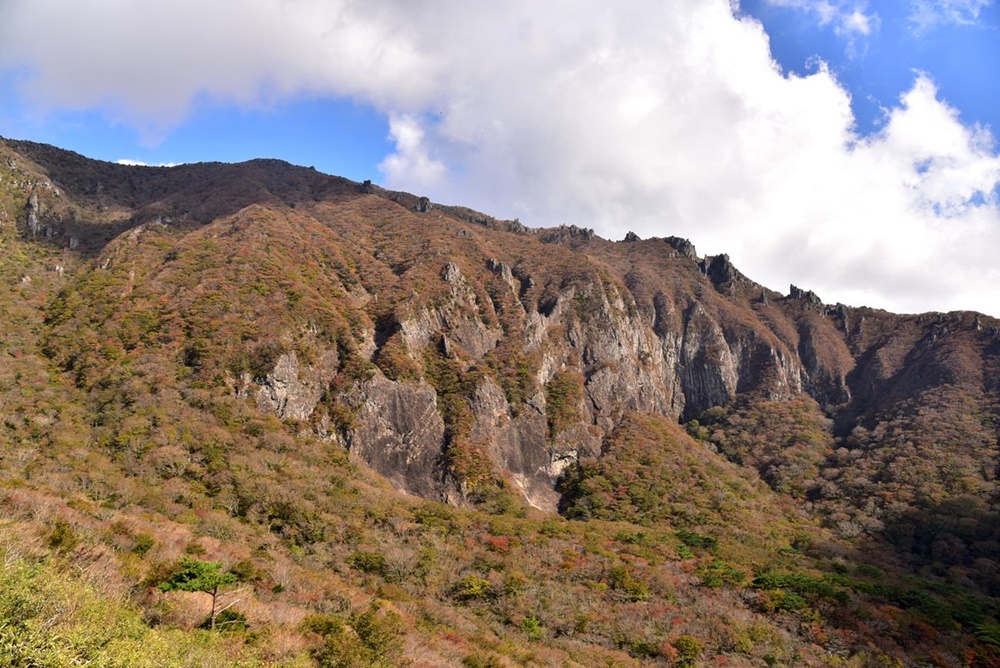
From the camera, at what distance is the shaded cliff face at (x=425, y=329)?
68375 millimetres

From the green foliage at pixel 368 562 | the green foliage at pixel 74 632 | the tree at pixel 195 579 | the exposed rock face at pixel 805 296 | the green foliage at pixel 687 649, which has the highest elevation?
the exposed rock face at pixel 805 296

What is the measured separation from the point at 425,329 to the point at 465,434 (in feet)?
79.2

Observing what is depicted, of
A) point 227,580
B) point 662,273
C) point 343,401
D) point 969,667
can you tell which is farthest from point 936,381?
point 227,580

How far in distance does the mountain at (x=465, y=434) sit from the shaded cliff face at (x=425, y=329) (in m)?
0.70

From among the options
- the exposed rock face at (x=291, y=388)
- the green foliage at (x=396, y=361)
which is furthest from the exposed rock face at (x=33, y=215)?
the green foliage at (x=396, y=361)

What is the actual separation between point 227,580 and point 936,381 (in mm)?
166695

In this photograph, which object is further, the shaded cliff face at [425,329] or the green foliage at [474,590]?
the shaded cliff face at [425,329]

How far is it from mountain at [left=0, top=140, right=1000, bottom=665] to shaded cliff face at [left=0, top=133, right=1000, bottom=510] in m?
0.70

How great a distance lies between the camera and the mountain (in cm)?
3534

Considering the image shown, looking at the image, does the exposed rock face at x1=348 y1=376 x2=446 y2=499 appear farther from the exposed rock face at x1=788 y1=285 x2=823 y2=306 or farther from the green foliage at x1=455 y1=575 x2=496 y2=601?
the exposed rock face at x1=788 y1=285 x2=823 y2=306

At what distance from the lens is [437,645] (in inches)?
971

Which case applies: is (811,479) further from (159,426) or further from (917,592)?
(159,426)

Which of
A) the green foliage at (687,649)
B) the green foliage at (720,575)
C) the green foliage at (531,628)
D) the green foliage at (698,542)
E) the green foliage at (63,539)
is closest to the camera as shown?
the green foliage at (63,539)

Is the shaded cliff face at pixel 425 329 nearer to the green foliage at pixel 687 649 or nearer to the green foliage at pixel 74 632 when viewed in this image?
the green foliage at pixel 74 632
